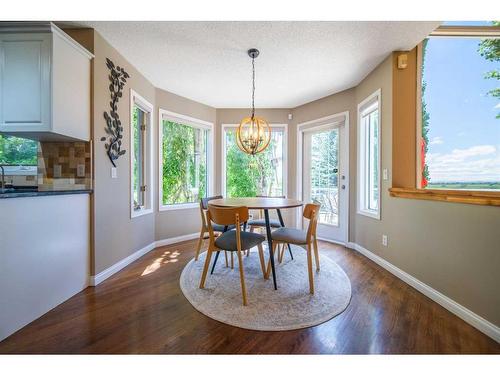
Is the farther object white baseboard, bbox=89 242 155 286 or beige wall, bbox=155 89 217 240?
beige wall, bbox=155 89 217 240

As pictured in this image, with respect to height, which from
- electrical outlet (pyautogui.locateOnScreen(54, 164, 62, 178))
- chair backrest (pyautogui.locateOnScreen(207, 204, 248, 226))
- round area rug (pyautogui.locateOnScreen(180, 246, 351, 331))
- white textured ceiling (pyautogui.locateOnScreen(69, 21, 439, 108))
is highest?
white textured ceiling (pyautogui.locateOnScreen(69, 21, 439, 108))

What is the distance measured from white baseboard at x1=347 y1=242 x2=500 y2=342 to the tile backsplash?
10.8 ft

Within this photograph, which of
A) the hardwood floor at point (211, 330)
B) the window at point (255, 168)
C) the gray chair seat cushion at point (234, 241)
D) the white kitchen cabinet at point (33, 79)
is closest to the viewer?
the hardwood floor at point (211, 330)

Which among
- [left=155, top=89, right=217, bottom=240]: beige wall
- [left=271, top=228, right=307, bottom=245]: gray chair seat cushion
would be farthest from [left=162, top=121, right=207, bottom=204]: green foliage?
[left=271, top=228, right=307, bottom=245]: gray chair seat cushion

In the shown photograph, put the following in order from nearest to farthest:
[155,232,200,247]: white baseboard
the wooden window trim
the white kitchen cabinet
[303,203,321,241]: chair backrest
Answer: the white kitchen cabinet → [303,203,321,241]: chair backrest → the wooden window trim → [155,232,200,247]: white baseboard

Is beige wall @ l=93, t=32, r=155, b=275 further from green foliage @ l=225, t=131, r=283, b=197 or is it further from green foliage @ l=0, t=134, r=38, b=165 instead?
green foliage @ l=225, t=131, r=283, b=197

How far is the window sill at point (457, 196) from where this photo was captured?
57.1 inches

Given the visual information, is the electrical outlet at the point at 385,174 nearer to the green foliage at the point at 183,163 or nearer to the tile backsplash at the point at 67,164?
the green foliage at the point at 183,163

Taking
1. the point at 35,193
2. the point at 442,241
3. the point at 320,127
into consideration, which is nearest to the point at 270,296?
the point at 442,241

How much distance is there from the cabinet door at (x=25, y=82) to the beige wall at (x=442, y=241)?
3.36 metres

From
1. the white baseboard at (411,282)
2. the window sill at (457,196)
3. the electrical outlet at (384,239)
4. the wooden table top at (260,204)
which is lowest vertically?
the white baseboard at (411,282)

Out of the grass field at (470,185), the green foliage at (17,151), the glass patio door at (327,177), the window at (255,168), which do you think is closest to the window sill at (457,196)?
the grass field at (470,185)

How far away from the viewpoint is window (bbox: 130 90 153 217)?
298cm
